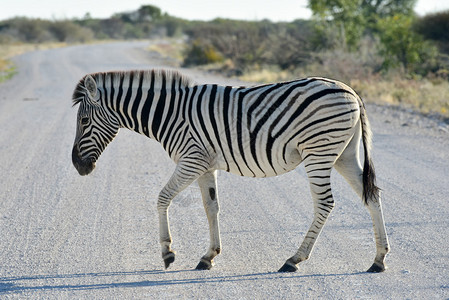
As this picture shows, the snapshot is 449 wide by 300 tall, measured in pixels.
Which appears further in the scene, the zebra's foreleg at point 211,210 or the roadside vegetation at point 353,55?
the roadside vegetation at point 353,55

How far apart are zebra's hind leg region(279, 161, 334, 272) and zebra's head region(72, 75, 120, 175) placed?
184 centimetres

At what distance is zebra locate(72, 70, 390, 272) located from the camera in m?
4.48

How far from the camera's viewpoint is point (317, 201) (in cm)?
454

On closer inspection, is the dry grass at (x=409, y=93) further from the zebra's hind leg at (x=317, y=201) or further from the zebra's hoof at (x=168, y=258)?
the zebra's hoof at (x=168, y=258)

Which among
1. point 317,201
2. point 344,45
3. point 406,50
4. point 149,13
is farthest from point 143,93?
point 149,13

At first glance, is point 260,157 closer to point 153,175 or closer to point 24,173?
point 153,175

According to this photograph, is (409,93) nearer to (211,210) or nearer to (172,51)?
(211,210)

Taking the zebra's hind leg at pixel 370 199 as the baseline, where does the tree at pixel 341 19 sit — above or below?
above

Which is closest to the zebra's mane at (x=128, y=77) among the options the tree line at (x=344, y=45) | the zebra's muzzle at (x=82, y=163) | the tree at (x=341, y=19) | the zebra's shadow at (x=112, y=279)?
the zebra's muzzle at (x=82, y=163)

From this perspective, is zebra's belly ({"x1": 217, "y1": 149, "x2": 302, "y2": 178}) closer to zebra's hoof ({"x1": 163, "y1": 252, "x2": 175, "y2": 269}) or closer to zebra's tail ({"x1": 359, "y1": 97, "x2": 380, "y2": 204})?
zebra's tail ({"x1": 359, "y1": 97, "x2": 380, "y2": 204})

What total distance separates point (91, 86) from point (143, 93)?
1.50 ft

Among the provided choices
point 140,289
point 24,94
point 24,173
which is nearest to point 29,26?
point 24,94

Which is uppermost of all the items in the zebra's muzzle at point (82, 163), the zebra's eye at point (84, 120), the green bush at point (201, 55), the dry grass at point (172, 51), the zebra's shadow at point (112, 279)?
the zebra's eye at point (84, 120)

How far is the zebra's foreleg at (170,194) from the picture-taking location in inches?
179
